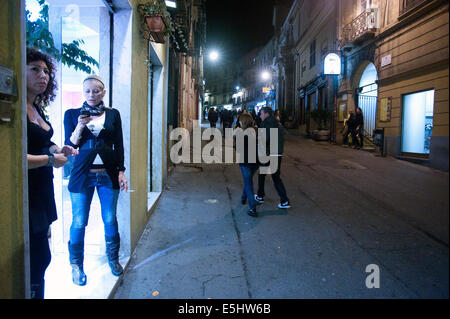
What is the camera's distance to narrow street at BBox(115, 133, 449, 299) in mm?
1626

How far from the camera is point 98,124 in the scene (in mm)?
3164

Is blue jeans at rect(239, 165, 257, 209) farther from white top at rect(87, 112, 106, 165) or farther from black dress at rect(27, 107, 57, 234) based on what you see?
black dress at rect(27, 107, 57, 234)

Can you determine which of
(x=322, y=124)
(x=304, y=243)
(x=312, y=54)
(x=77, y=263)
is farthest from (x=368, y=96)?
(x=77, y=263)

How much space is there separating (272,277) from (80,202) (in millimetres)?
2145

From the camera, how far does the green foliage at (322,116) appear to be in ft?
61.7

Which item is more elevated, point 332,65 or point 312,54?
point 312,54

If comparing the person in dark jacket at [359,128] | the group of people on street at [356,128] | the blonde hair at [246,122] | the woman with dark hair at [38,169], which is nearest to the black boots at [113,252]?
the woman with dark hair at [38,169]

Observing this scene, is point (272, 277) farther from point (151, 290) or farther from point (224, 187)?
point (224, 187)

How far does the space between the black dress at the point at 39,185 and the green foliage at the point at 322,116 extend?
17.8 metres

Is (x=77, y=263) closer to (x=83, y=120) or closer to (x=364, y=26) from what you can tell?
(x=83, y=120)

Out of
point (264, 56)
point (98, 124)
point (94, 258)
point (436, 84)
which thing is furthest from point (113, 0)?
point (264, 56)

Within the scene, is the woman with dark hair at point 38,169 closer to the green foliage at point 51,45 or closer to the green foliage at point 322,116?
the green foliage at point 51,45

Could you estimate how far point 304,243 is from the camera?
4.46 metres

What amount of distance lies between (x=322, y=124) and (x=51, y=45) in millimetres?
17360
